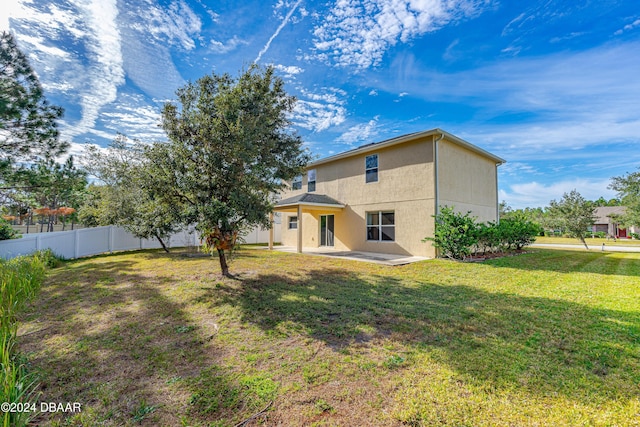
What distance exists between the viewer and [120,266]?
35.7ft

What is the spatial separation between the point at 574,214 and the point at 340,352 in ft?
68.7

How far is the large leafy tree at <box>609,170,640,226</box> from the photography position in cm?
2112

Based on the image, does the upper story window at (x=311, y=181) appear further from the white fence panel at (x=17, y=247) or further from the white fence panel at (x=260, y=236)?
the white fence panel at (x=17, y=247)

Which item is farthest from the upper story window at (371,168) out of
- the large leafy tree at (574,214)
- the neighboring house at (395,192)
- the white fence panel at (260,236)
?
the large leafy tree at (574,214)

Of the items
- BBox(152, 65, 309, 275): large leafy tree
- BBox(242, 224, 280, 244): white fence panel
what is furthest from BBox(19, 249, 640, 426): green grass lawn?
BBox(242, 224, 280, 244): white fence panel

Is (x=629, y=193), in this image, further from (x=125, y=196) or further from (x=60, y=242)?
(x=60, y=242)

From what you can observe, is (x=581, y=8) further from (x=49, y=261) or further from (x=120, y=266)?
(x=49, y=261)

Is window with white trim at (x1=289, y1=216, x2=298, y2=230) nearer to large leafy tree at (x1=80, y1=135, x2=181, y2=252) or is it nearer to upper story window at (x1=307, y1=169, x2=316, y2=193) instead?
upper story window at (x1=307, y1=169, x2=316, y2=193)

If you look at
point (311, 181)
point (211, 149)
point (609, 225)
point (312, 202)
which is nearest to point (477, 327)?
point (211, 149)

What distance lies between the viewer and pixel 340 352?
12.4 ft

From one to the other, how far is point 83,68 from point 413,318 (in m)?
13.3

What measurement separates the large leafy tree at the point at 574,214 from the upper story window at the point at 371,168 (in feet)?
44.1

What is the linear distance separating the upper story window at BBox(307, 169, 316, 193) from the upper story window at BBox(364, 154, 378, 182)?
4275mm

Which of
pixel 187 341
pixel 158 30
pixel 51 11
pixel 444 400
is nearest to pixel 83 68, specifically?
pixel 51 11
